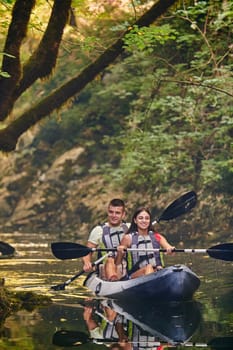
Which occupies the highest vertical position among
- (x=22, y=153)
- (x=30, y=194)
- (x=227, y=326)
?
(x=22, y=153)

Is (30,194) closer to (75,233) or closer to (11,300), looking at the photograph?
(75,233)

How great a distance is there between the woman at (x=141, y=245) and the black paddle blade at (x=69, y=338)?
2.55 m

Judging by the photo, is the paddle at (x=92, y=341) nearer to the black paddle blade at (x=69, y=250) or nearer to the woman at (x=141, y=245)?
the woman at (x=141, y=245)

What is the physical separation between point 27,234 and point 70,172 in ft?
10.7

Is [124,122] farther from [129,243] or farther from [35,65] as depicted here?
[129,243]

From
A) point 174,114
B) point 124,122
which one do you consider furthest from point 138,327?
point 124,122

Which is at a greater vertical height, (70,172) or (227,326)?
(70,172)

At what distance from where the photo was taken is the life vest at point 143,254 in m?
9.63

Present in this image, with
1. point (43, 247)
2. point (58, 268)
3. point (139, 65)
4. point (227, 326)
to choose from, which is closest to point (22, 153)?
point (139, 65)

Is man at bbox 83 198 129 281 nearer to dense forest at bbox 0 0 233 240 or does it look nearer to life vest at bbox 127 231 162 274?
life vest at bbox 127 231 162 274

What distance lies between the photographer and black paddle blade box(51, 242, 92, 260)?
390 inches

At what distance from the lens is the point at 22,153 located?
25.2m

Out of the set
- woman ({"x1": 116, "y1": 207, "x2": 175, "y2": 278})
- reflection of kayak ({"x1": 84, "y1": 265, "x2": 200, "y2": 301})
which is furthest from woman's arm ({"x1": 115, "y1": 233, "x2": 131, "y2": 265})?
reflection of kayak ({"x1": 84, "y1": 265, "x2": 200, "y2": 301})

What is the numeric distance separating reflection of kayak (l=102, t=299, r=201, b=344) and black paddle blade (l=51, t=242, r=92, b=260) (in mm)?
732
